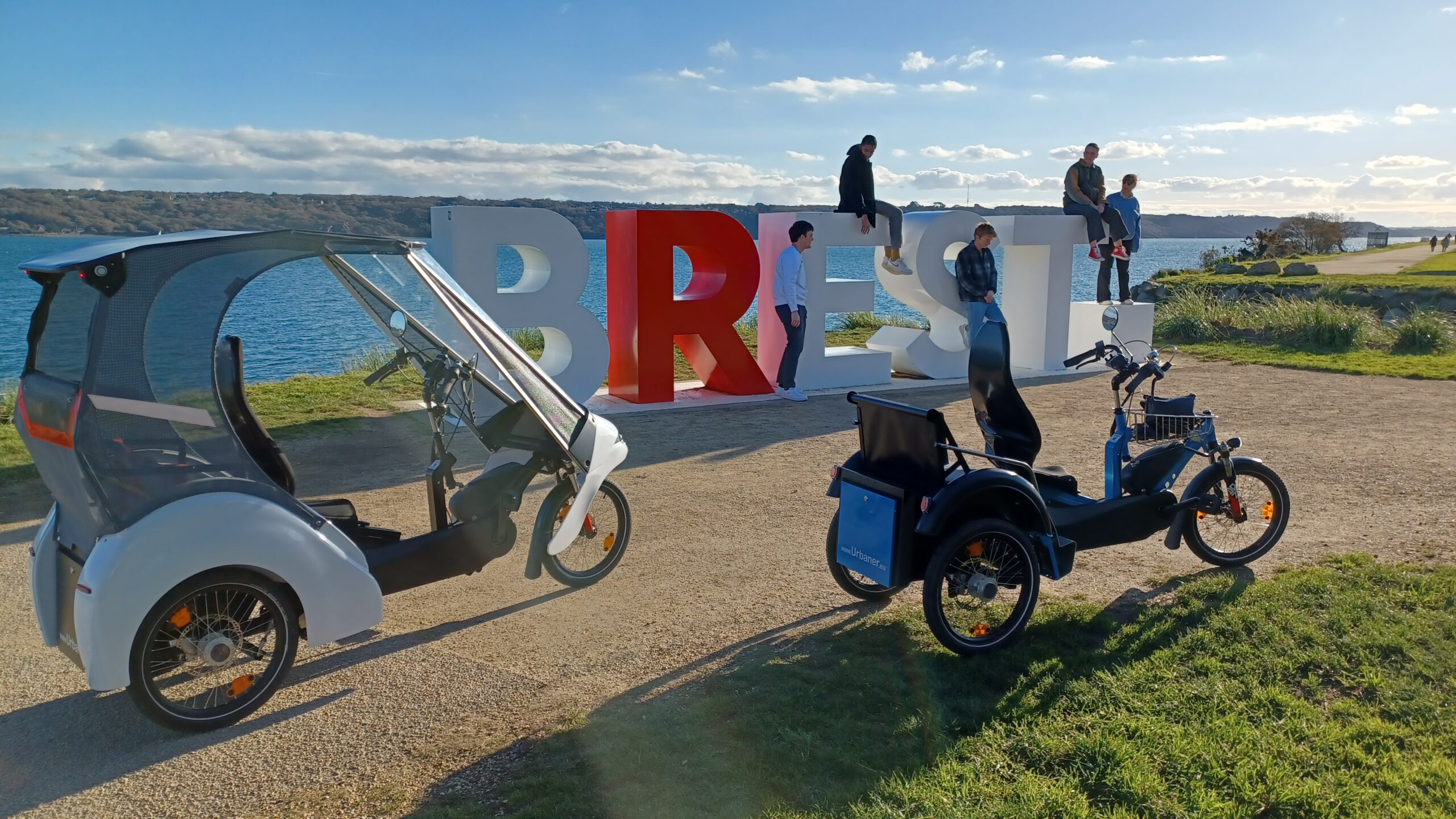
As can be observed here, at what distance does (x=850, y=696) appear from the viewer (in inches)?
167

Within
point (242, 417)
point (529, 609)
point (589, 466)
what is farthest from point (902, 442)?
point (242, 417)

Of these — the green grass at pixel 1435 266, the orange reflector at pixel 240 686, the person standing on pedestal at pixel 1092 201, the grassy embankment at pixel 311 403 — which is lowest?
the orange reflector at pixel 240 686

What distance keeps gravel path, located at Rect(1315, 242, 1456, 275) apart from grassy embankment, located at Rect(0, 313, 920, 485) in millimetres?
22417

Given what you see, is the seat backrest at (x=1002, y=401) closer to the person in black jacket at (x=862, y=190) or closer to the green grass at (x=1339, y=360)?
the person in black jacket at (x=862, y=190)

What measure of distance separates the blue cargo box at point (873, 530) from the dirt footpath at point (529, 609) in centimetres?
58

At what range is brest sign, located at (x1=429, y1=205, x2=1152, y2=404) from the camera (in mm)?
10906

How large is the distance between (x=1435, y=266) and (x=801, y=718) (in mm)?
31354

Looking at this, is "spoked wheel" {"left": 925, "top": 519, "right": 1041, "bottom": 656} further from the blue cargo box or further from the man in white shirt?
the man in white shirt

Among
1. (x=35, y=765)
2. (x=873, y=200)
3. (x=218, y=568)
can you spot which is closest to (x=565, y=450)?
(x=218, y=568)

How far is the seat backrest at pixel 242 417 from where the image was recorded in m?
4.86

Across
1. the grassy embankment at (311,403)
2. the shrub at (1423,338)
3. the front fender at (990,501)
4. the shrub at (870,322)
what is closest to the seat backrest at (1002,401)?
the front fender at (990,501)

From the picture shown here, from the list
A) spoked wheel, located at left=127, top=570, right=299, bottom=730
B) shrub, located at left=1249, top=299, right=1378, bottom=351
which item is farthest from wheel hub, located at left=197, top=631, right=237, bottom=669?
shrub, located at left=1249, top=299, right=1378, bottom=351

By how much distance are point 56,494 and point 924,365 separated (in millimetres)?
10916

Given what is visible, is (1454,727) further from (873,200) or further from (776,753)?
(873,200)
